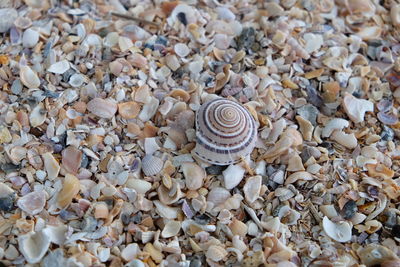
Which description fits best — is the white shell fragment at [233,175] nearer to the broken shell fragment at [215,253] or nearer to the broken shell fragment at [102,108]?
the broken shell fragment at [215,253]

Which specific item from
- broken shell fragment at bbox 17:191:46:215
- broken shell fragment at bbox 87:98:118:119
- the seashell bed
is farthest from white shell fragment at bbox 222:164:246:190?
broken shell fragment at bbox 17:191:46:215

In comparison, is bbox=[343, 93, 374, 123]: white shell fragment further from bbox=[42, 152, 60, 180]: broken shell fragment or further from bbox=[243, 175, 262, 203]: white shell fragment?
bbox=[42, 152, 60, 180]: broken shell fragment

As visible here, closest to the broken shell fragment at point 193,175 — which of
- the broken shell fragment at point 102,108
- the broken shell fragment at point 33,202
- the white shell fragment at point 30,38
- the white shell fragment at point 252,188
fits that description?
the white shell fragment at point 252,188

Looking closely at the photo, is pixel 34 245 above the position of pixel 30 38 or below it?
below

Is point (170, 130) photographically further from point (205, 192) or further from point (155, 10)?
point (155, 10)

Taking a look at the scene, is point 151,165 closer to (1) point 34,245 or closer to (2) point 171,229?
(2) point 171,229

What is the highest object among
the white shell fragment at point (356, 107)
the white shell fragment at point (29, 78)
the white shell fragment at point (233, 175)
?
the white shell fragment at point (29, 78)

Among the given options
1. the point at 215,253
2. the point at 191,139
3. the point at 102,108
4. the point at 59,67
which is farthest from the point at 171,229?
the point at 59,67
